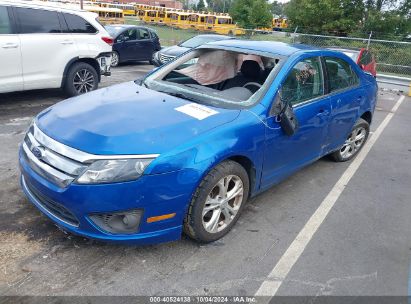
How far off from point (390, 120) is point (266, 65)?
6.02m

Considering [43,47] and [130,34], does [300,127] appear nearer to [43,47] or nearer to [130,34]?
[43,47]

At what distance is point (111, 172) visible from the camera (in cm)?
261

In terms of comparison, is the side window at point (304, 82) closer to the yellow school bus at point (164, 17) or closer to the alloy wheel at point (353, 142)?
the alloy wheel at point (353, 142)

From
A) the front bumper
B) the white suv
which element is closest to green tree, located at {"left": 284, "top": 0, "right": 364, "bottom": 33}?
the white suv

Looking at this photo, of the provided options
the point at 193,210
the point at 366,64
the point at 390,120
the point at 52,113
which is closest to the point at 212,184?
the point at 193,210

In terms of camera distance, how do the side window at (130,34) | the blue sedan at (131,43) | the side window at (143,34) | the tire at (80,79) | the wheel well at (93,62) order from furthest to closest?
the side window at (143,34)
the side window at (130,34)
the blue sedan at (131,43)
the wheel well at (93,62)
the tire at (80,79)

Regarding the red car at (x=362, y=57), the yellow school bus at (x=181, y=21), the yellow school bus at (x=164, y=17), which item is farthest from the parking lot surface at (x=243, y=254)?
the yellow school bus at (x=164, y=17)

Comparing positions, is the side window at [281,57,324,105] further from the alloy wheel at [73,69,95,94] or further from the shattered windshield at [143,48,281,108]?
the alloy wheel at [73,69,95,94]

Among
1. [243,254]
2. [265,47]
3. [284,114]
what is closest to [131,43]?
[265,47]

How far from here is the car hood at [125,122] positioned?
2.73 metres

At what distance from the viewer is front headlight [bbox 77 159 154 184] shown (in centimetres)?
260

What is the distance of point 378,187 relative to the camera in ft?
15.6

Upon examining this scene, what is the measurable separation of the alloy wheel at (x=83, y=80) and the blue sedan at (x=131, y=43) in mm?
5431

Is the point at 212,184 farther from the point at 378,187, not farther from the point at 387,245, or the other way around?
the point at 378,187
